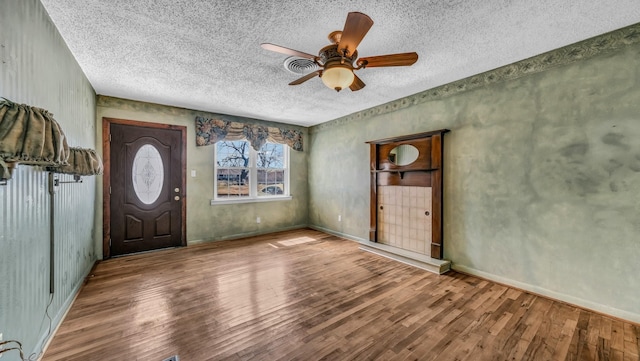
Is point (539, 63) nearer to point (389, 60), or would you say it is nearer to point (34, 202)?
point (389, 60)

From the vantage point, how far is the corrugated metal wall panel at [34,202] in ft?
4.53

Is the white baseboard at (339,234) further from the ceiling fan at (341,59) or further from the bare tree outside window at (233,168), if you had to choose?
the ceiling fan at (341,59)

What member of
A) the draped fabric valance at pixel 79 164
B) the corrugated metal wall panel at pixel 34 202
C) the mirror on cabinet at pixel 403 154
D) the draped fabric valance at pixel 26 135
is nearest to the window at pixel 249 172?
the corrugated metal wall panel at pixel 34 202

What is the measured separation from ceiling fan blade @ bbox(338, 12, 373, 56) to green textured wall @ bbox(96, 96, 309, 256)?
3593 millimetres

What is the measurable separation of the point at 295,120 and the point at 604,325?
5.07m

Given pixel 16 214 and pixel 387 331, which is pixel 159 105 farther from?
pixel 387 331

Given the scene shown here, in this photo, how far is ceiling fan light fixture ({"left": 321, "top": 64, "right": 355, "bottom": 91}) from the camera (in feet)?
6.48

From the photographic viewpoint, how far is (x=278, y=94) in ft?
12.1

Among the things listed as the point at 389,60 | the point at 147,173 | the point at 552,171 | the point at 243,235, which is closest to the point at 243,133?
the point at 147,173

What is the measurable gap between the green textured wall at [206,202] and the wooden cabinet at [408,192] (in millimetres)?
2118

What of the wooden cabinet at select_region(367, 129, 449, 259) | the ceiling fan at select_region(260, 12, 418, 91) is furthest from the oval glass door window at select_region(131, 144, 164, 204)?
the wooden cabinet at select_region(367, 129, 449, 259)

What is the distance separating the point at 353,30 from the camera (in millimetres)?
1698

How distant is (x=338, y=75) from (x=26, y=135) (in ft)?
6.02

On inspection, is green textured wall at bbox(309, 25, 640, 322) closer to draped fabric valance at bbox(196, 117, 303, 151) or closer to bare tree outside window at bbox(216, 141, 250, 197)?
draped fabric valance at bbox(196, 117, 303, 151)
